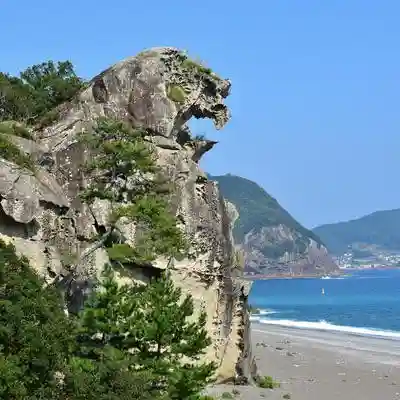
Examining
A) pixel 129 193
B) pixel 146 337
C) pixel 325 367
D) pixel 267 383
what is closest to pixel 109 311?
pixel 146 337

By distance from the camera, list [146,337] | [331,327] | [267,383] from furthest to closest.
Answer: [331,327]
[267,383]
[146,337]

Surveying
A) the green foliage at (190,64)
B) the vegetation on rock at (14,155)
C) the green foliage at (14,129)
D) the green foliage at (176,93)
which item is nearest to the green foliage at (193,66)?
the green foliage at (190,64)

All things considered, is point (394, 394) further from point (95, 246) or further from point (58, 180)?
point (58, 180)

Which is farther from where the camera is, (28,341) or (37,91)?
(37,91)

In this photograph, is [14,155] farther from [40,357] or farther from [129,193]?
[40,357]

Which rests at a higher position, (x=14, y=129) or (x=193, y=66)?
(x=193, y=66)

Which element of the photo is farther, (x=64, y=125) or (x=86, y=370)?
(x=64, y=125)

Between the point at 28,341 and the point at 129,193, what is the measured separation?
1324 centimetres

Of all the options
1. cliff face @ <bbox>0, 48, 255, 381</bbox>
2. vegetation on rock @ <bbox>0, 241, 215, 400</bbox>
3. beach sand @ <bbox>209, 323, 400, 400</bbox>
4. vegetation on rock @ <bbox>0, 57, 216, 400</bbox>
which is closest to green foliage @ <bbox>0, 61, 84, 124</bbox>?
vegetation on rock @ <bbox>0, 57, 216, 400</bbox>

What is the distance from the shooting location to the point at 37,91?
1293 inches

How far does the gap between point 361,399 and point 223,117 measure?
45.1 ft

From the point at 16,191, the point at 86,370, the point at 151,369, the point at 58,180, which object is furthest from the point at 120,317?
the point at 58,180

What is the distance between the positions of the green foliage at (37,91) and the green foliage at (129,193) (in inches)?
155

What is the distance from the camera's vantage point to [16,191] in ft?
64.8
